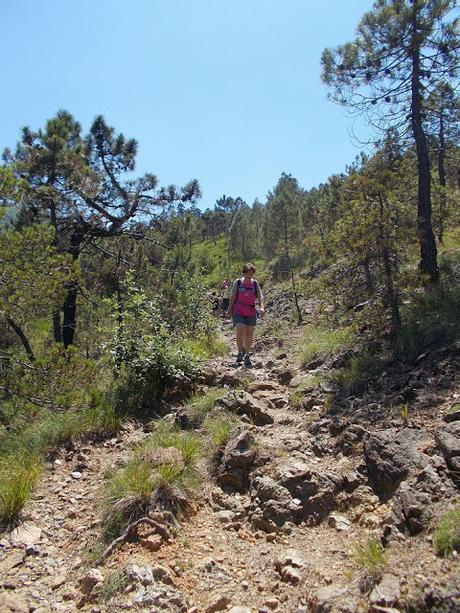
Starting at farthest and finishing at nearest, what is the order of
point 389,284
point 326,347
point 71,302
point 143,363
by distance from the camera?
1. point 71,302
2. point 326,347
3. point 389,284
4. point 143,363

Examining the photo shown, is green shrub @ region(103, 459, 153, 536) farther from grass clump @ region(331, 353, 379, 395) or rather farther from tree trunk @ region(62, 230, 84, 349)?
tree trunk @ region(62, 230, 84, 349)

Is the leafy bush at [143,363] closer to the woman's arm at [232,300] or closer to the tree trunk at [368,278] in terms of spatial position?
the woman's arm at [232,300]

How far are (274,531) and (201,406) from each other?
→ 2.13 m

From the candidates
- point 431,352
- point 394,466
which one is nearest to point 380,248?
point 431,352

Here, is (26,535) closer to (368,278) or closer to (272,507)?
(272,507)

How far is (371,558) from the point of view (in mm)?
2688

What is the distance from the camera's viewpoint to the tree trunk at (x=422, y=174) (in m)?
8.84

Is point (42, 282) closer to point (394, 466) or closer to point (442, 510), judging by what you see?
point (394, 466)

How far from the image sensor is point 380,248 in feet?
22.8

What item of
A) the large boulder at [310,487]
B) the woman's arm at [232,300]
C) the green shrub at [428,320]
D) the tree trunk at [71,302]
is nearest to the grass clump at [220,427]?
the large boulder at [310,487]

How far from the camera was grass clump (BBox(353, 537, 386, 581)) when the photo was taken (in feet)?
8.40

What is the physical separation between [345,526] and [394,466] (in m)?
0.64

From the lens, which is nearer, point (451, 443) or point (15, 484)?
point (451, 443)

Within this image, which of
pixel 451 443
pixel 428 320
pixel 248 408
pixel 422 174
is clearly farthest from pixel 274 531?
pixel 422 174
